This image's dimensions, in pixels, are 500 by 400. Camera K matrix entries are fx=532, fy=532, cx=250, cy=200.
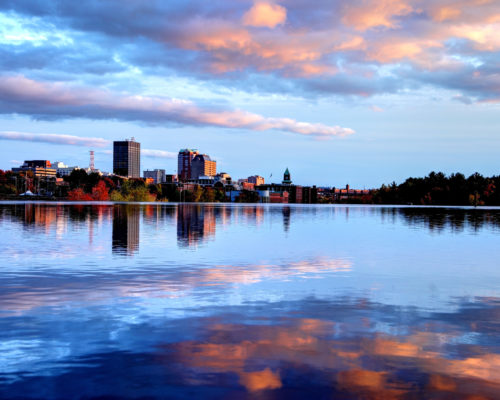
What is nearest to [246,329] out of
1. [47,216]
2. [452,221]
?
[47,216]

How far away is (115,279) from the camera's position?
2017 centimetres

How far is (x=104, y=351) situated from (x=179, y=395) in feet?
9.16

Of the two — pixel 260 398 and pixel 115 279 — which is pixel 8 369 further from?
pixel 115 279

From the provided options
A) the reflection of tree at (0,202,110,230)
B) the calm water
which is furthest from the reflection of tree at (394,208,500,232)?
the reflection of tree at (0,202,110,230)

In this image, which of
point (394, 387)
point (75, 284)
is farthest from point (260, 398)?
point (75, 284)

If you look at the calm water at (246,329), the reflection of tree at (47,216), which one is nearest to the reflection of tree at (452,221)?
the calm water at (246,329)

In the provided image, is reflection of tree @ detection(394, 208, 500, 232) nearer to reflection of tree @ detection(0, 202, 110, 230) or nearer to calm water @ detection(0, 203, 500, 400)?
calm water @ detection(0, 203, 500, 400)

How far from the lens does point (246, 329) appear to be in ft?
41.6

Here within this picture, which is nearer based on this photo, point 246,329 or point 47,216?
point 246,329

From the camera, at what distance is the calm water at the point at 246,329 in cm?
907

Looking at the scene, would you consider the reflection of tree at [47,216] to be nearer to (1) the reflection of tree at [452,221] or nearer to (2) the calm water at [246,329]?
(2) the calm water at [246,329]

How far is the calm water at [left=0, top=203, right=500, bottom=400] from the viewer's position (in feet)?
29.8

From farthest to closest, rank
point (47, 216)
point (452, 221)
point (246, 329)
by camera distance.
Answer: point (452, 221)
point (47, 216)
point (246, 329)

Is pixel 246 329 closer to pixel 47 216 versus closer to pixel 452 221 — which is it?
pixel 47 216
